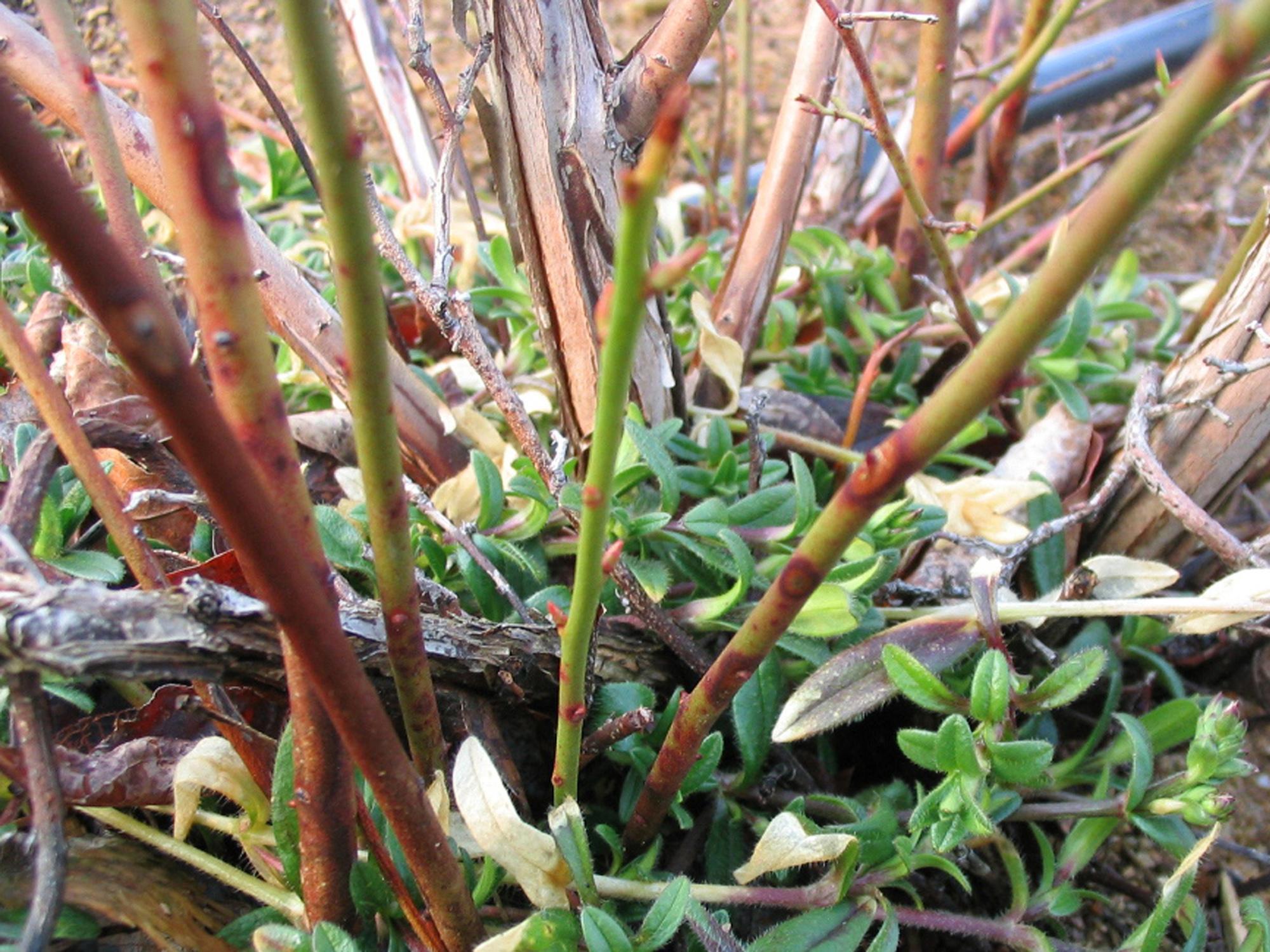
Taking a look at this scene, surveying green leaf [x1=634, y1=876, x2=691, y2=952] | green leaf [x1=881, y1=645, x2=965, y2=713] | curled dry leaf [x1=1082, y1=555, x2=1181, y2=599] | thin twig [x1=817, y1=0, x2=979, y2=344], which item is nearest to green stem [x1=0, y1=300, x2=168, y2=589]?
green leaf [x1=634, y1=876, x2=691, y2=952]

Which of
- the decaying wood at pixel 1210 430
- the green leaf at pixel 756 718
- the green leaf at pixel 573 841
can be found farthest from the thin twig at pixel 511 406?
the decaying wood at pixel 1210 430

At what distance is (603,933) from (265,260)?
54 centimetres

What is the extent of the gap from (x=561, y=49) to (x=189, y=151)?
392mm

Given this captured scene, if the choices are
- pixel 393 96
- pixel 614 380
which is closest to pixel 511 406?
pixel 614 380

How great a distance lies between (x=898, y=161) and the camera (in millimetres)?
765

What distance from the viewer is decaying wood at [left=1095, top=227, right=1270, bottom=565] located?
0.75m

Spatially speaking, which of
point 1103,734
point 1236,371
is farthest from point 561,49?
point 1103,734

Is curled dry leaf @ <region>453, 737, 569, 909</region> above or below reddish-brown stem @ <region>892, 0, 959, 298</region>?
below

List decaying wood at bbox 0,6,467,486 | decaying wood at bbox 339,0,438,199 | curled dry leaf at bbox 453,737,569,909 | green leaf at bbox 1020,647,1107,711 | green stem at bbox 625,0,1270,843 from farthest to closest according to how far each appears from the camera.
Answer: decaying wood at bbox 339,0,438,199 → decaying wood at bbox 0,6,467,486 → green leaf at bbox 1020,647,1107,711 → curled dry leaf at bbox 453,737,569,909 → green stem at bbox 625,0,1270,843

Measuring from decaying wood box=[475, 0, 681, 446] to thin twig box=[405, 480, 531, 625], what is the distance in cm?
16

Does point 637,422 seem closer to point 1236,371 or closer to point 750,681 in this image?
point 750,681

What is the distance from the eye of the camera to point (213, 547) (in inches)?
26.7

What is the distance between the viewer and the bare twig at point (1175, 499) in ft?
2.37

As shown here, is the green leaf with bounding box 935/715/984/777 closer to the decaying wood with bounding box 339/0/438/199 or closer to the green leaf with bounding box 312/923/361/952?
the green leaf with bounding box 312/923/361/952
